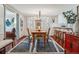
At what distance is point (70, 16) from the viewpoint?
1.77 meters

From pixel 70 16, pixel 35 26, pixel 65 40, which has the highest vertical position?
pixel 70 16

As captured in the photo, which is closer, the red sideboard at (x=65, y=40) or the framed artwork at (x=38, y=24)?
the framed artwork at (x=38, y=24)

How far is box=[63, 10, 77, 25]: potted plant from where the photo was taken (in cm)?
168

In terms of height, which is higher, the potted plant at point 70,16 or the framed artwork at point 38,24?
the potted plant at point 70,16

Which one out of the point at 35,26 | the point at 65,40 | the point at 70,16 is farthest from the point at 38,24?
the point at 65,40

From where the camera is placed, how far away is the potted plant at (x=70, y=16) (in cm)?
168

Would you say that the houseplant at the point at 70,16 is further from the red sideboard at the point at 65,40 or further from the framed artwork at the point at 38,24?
the framed artwork at the point at 38,24

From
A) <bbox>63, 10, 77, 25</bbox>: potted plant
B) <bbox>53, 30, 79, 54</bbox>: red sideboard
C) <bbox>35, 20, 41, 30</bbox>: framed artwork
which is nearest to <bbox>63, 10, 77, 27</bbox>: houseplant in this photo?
<bbox>63, 10, 77, 25</bbox>: potted plant

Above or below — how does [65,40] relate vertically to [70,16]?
below

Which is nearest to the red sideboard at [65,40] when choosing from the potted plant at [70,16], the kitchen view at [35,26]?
the kitchen view at [35,26]

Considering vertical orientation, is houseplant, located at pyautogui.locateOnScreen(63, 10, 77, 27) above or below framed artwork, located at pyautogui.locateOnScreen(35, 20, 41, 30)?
above

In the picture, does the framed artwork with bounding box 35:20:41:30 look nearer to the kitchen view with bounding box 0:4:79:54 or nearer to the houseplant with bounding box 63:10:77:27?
the kitchen view with bounding box 0:4:79:54

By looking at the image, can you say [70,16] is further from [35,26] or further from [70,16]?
[35,26]
